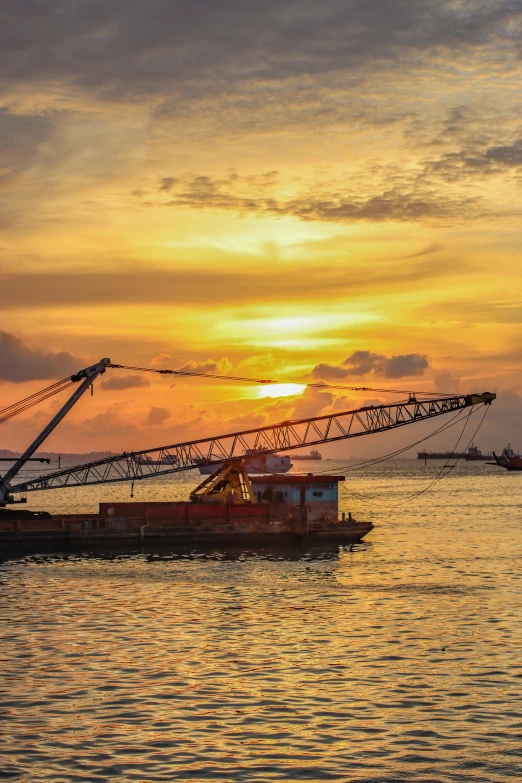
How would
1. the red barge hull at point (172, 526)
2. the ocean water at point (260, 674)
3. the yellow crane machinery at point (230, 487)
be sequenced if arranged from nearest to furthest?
the ocean water at point (260, 674) < the red barge hull at point (172, 526) < the yellow crane machinery at point (230, 487)

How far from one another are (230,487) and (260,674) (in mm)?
38562

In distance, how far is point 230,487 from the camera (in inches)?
2586

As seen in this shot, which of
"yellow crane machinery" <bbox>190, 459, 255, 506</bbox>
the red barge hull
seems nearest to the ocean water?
the red barge hull

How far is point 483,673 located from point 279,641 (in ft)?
25.0

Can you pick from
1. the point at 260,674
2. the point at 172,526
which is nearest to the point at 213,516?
the point at 172,526

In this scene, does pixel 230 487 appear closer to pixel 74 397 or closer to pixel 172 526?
pixel 172 526

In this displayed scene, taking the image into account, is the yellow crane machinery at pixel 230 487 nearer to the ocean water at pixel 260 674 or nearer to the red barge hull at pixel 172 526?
the red barge hull at pixel 172 526

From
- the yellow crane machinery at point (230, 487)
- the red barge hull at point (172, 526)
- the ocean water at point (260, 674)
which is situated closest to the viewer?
the ocean water at point (260, 674)

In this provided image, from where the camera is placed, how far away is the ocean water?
65.5ft

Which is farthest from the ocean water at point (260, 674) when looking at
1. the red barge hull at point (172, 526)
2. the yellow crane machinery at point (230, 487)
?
the yellow crane machinery at point (230, 487)

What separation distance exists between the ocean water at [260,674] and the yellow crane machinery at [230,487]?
1213cm

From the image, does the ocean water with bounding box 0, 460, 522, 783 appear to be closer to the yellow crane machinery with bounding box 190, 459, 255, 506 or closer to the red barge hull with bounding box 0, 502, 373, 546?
the red barge hull with bounding box 0, 502, 373, 546

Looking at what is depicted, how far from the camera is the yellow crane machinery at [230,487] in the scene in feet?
213

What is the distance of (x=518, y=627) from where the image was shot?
34312 millimetres
